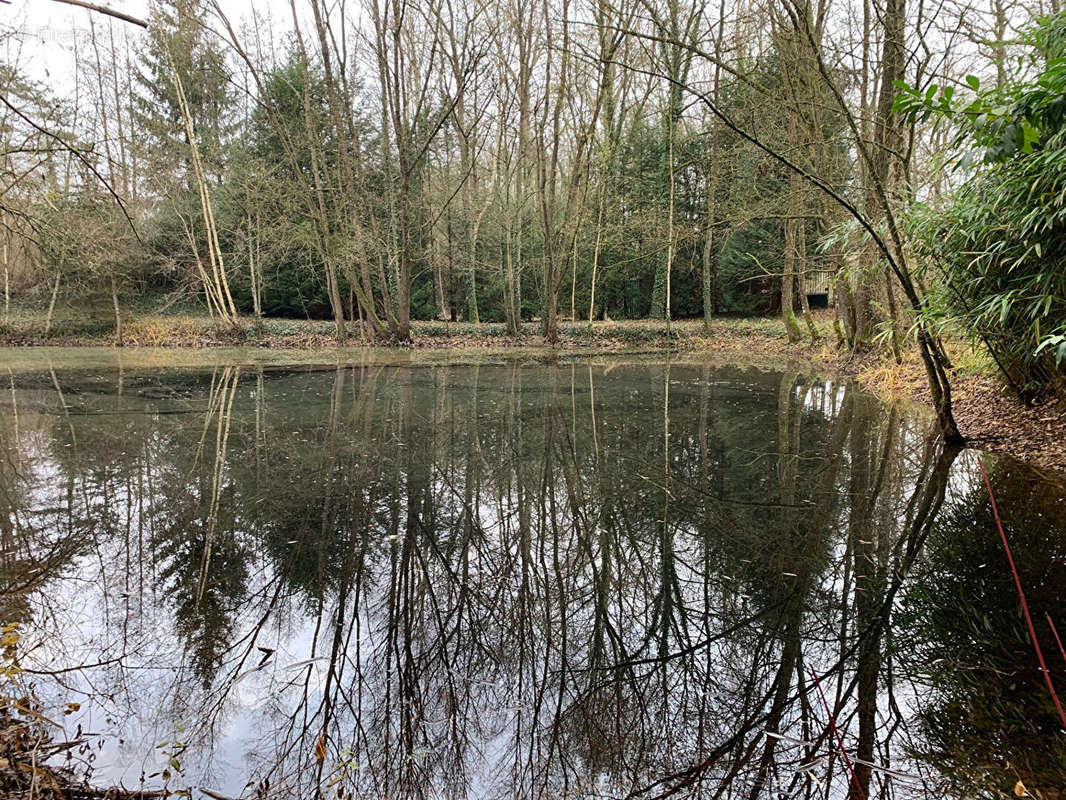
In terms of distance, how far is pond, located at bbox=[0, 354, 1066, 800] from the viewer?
188 centimetres

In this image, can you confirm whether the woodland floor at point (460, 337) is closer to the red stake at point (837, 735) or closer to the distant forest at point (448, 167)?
the distant forest at point (448, 167)

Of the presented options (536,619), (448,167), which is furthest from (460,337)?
(536,619)

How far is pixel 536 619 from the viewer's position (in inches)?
109

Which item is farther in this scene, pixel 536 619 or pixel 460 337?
pixel 460 337

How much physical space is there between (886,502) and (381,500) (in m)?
3.47

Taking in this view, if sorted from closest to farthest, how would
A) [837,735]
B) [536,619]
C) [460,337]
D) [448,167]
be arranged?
[837,735] < [536,619] < [460,337] < [448,167]

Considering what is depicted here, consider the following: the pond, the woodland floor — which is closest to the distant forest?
the woodland floor

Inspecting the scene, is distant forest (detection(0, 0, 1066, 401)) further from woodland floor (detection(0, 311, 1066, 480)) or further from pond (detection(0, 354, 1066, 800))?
pond (detection(0, 354, 1066, 800))

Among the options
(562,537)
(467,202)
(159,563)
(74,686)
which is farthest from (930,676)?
(467,202)

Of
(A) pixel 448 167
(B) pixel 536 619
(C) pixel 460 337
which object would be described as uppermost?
(A) pixel 448 167

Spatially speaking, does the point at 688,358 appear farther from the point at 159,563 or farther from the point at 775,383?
the point at 159,563

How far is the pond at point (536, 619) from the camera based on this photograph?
188cm

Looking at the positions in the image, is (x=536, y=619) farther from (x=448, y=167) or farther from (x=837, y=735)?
(x=448, y=167)

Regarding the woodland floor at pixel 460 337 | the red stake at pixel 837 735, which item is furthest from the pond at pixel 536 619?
the woodland floor at pixel 460 337
